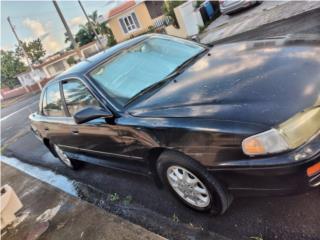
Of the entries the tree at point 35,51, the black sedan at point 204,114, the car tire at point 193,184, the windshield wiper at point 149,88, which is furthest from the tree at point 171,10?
the tree at point 35,51

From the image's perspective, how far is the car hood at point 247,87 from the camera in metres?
2.36

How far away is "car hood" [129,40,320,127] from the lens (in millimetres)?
2363

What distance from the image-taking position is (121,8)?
30.5 meters

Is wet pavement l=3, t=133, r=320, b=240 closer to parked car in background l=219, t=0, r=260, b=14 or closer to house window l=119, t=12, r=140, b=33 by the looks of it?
parked car in background l=219, t=0, r=260, b=14

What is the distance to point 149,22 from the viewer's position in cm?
3000

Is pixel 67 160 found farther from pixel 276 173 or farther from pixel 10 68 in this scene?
pixel 10 68

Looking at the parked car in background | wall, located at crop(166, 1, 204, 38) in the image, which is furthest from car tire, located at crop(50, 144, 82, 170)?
wall, located at crop(166, 1, 204, 38)

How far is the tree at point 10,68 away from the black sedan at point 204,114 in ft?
185

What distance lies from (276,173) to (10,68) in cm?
5936

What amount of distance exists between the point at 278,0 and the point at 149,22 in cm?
1785

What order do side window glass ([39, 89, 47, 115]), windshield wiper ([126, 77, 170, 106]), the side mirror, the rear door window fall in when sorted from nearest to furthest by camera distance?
the side mirror
windshield wiper ([126, 77, 170, 106])
the rear door window
side window glass ([39, 89, 47, 115])

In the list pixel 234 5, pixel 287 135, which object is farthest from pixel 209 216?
pixel 234 5

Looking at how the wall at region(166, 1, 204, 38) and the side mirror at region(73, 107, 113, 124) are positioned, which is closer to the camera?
the side mirror at region(73, 107, 113, 124)

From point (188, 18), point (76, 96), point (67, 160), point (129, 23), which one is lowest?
point (67, 160)
